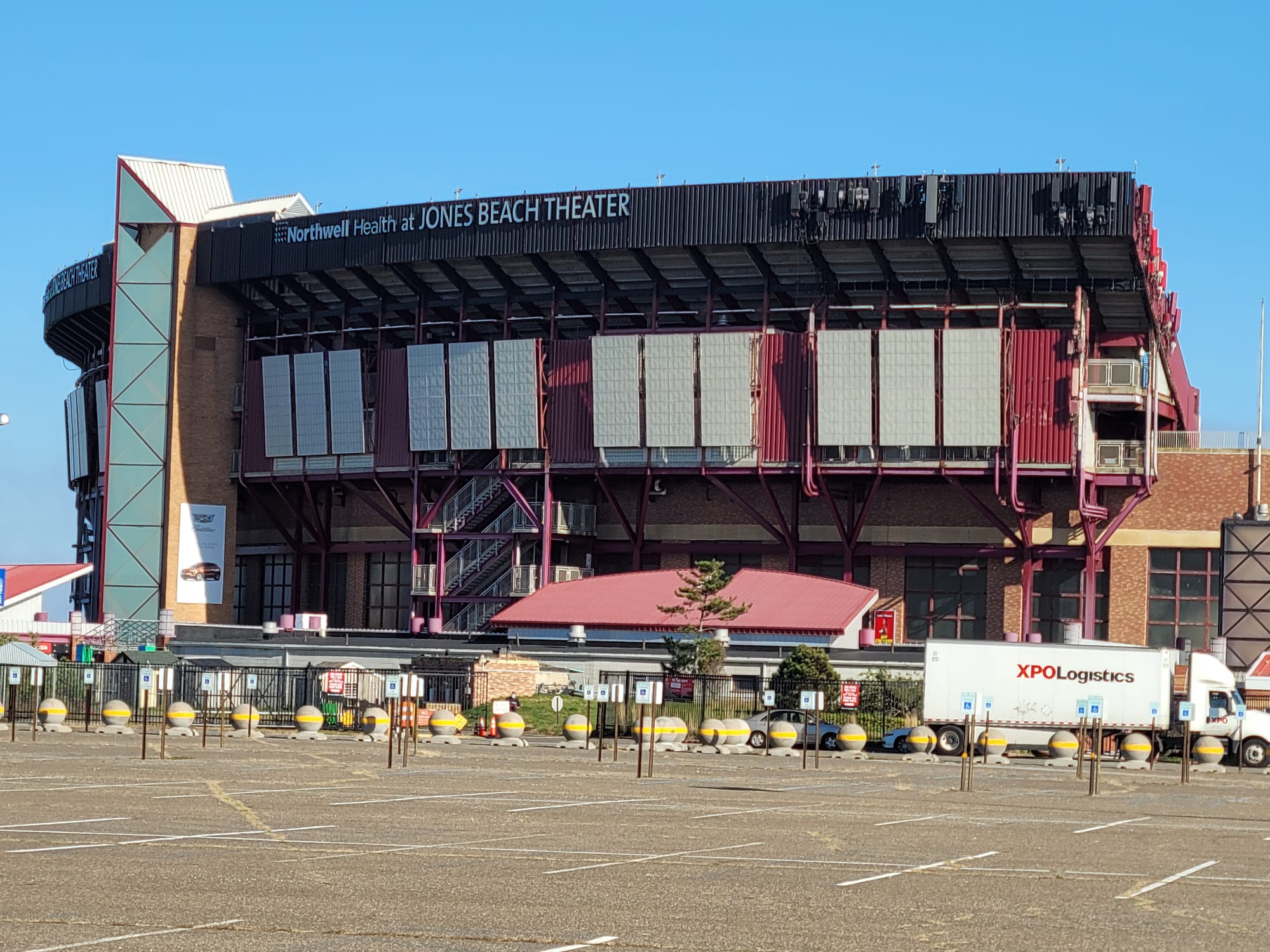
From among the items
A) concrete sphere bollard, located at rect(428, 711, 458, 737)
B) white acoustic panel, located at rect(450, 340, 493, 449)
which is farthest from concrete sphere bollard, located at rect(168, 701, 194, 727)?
white acoustic panel, located at rect(450, 340, 493, 449)

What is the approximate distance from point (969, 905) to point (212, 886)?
738cm

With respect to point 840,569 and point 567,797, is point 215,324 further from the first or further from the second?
point 567,797

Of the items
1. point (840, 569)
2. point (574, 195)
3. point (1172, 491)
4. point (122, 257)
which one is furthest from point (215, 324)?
point (1172, 491)

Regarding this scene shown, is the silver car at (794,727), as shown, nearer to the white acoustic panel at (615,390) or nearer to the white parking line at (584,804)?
the white parking line at (584,804)

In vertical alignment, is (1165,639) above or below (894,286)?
below

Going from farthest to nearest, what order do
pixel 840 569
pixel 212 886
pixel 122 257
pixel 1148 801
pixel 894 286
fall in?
1. pixel 122 257
2. pixel 840 569
3. pixel 894 286
4. pixel 1148 801
5. pixel 212 886

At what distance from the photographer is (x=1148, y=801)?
37.2 m

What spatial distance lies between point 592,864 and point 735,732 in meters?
35.3

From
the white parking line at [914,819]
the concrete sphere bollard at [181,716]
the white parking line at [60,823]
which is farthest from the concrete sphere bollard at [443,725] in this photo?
the white parking line at [60,823]

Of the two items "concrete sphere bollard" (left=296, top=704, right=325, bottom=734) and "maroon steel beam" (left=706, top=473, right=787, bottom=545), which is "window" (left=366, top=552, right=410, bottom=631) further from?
"concrete sphere bollard" (left=296, top=704, right=325, bottom=734)

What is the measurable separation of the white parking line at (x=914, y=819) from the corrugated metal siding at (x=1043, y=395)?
167 ft

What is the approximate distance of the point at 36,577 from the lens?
95.1 m

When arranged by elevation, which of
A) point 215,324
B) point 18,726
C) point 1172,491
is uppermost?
point 215,324

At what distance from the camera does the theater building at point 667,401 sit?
263 ft
